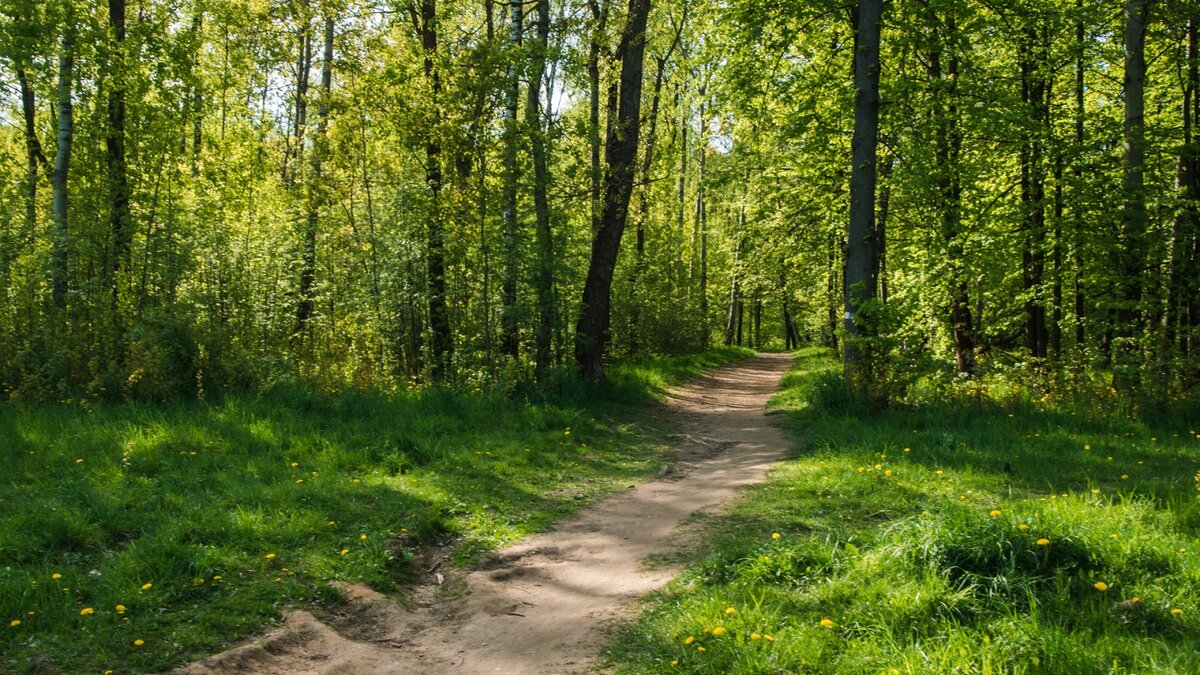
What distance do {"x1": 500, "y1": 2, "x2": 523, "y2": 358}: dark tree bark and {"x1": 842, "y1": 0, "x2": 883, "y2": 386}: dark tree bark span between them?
5340 millimetres

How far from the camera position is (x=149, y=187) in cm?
1243

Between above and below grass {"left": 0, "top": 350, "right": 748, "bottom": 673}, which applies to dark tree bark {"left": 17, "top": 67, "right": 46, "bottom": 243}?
above

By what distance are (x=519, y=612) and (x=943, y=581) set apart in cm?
269

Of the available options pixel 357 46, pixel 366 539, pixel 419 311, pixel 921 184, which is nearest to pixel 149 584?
pixel 366 539

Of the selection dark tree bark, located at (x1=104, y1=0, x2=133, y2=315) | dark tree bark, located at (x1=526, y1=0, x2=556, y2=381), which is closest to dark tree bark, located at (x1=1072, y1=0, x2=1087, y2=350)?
dark tree bark, located at (x1=526, y1=0, x2=556, y2=381)

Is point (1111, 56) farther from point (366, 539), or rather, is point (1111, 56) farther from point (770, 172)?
point (366, 539)

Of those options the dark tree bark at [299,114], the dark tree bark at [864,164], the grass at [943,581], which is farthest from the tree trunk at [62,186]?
the dark tree bark at [864,164]

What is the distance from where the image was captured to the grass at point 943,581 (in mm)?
3467

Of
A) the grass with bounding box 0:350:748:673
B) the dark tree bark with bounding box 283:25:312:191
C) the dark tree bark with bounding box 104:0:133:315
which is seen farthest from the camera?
the dark tree bark with bounding box 283:25:312:191

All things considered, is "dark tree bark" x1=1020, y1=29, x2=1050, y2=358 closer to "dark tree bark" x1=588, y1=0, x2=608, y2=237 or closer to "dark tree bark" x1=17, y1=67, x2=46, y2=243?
"dark tree bark" x1=588, y1=0, x2=608, y2=237

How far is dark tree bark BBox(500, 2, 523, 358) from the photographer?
1111 centimetres

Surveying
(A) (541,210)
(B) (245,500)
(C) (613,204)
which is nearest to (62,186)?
(A) (541,210)

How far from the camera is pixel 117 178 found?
39.7 ft

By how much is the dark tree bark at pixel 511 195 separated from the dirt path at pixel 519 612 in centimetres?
502
